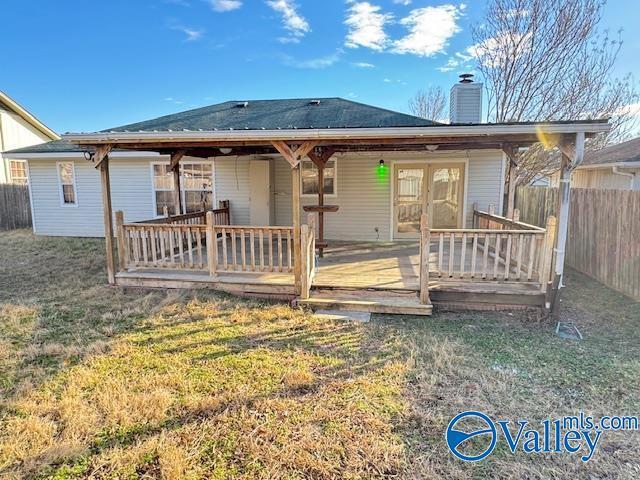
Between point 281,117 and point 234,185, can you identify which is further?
point 234,185

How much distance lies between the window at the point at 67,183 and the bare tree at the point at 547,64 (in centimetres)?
1374

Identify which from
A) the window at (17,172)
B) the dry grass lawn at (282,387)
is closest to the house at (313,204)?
the dry grass lawn at (282,387)

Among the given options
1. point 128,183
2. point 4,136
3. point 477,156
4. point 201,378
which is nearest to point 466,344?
point 201,378

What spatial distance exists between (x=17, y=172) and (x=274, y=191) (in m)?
12.7

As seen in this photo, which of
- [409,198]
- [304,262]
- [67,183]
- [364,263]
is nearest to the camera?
[304,262]

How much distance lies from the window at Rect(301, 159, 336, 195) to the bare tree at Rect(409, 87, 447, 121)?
15.8 metres

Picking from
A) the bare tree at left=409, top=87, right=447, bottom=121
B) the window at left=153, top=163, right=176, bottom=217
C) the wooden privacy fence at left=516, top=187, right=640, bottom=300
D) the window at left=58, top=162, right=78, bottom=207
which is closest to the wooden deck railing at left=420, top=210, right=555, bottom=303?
the wooden privacy fence at left=516, top=187, right=640, bottom=300

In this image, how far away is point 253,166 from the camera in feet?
30.0

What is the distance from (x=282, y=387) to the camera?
3182 mm

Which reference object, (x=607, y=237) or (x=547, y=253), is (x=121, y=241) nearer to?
(x=547, y=253)

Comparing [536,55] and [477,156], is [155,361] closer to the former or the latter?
[477,156]

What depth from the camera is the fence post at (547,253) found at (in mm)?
4734

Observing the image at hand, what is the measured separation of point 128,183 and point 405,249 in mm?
8333

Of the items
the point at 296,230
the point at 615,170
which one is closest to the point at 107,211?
the point at 296,230
